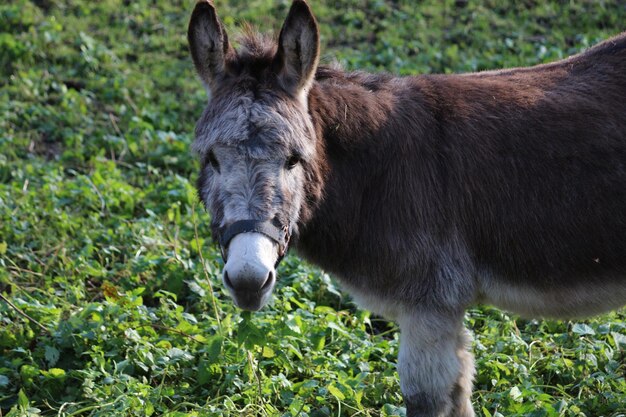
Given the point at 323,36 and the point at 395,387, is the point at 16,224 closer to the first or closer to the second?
the point at 395,387

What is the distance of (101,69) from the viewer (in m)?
8.25

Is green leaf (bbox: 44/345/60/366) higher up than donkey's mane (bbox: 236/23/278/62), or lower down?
lower down

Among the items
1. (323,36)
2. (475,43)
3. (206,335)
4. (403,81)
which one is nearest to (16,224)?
(206,335)

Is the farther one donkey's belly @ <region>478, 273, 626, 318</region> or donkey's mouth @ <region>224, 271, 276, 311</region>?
donkey's belly @ <region>478, 273, 626, 318</region>

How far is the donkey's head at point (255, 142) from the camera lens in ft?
11.0

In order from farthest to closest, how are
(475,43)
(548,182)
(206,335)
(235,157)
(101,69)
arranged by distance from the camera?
(475,43), (101,69), (206,335), (548,182), (235,157)

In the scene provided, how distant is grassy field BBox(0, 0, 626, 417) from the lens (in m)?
4.31

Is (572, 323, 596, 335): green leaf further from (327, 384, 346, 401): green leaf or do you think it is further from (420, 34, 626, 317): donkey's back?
(327, 384, 346, 401): green leaf

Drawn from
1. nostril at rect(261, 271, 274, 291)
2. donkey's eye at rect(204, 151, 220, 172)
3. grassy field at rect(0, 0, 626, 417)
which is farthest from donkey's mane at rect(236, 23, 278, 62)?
nostril at rect(261, 271, 274, 291)

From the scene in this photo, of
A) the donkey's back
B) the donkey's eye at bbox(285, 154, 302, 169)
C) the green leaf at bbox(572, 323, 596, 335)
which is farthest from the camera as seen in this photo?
the green leaf at bbox(572, 323, 596, 335)

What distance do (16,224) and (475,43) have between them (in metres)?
5.34

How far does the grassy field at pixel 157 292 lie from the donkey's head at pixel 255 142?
2.33 ft

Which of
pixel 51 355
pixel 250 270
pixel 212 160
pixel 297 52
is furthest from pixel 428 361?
pixel 51 355

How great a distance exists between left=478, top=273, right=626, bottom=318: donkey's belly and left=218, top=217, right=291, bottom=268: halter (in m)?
1.10
